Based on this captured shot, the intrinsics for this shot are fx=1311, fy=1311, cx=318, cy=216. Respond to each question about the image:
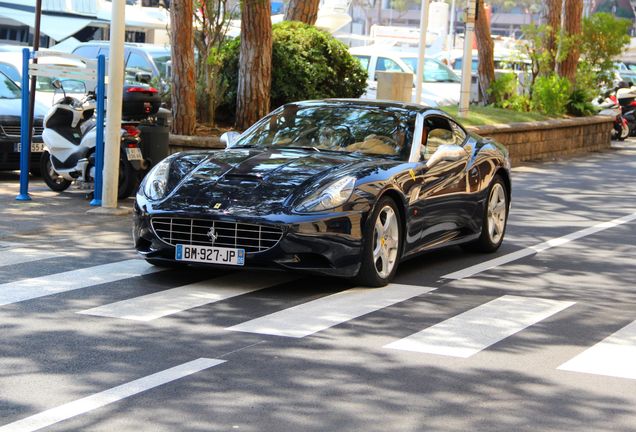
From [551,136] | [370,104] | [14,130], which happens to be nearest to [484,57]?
[551,136]

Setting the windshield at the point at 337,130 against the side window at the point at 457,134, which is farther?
the side window at the point at 457,134

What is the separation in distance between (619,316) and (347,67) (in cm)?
1097

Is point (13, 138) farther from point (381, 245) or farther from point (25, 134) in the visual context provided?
point (381, 245)

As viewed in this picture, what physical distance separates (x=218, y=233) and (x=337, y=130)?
6.14ft

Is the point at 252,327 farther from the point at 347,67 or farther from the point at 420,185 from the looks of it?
the point at 347,67

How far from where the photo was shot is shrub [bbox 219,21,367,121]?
18.8 meters

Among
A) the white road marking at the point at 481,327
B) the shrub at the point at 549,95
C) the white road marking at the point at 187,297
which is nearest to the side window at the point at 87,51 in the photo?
the shrub at the point at 549,95

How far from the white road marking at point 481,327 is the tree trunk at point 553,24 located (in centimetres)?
2022

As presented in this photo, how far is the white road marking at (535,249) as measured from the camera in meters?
10.8

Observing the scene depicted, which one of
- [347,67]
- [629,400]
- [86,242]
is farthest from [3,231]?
[347,67]

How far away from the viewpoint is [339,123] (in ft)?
35.4

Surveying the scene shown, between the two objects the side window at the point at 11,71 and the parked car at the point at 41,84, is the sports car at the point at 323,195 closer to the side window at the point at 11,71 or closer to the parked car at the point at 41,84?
the parked car at the point at 41,84

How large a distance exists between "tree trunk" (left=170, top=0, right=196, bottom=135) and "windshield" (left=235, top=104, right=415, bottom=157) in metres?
6.43

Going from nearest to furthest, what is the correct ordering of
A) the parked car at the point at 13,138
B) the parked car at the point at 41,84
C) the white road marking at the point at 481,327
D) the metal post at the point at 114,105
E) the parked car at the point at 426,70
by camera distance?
the white road marking at the point at 481,327 < the metal post at the point at 114,105 < the parked car at the point at 13,138 < the parked car at the point at 41,84 < the parked car at the point at 426,70
